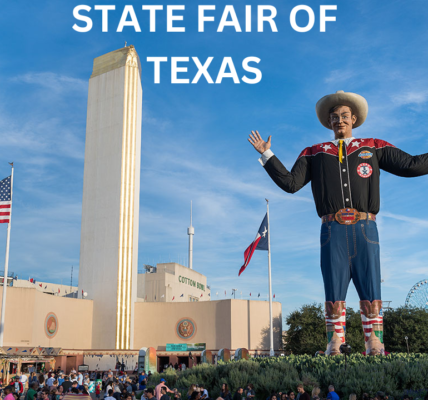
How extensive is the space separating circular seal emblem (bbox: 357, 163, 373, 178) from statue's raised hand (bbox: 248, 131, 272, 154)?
2.25m

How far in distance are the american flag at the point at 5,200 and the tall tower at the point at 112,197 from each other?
14939mm

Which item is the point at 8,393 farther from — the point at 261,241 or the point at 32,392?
the point at 261,241

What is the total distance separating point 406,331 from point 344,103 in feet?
110

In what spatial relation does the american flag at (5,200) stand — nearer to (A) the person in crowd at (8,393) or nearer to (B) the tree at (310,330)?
(A) the person in crowd at (8,393)

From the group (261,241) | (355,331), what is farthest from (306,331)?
(261,241)

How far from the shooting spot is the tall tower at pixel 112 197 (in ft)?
134

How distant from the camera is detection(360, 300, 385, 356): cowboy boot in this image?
11.9m

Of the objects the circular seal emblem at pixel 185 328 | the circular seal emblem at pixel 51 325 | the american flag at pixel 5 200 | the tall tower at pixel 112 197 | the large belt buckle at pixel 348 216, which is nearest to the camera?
the large belt buckle at pixel 348 216

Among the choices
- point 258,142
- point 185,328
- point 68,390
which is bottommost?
point 68,390

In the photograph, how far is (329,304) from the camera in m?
12.2

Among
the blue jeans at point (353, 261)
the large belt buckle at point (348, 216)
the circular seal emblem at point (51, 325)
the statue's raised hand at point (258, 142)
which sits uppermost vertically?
the statue's raised hand at point (258, 142)

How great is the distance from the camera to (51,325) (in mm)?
36781

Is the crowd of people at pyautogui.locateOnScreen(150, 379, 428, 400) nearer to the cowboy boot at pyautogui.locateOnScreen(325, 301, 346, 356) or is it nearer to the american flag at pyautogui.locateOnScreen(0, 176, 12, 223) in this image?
the cowboy boot at pyautogui.locateOnScreen(325, 301, 346, 356)

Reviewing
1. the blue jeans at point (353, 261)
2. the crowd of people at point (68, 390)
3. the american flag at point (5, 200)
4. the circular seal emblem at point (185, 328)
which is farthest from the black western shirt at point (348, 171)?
the circular seal emblem at point (185, 328)
